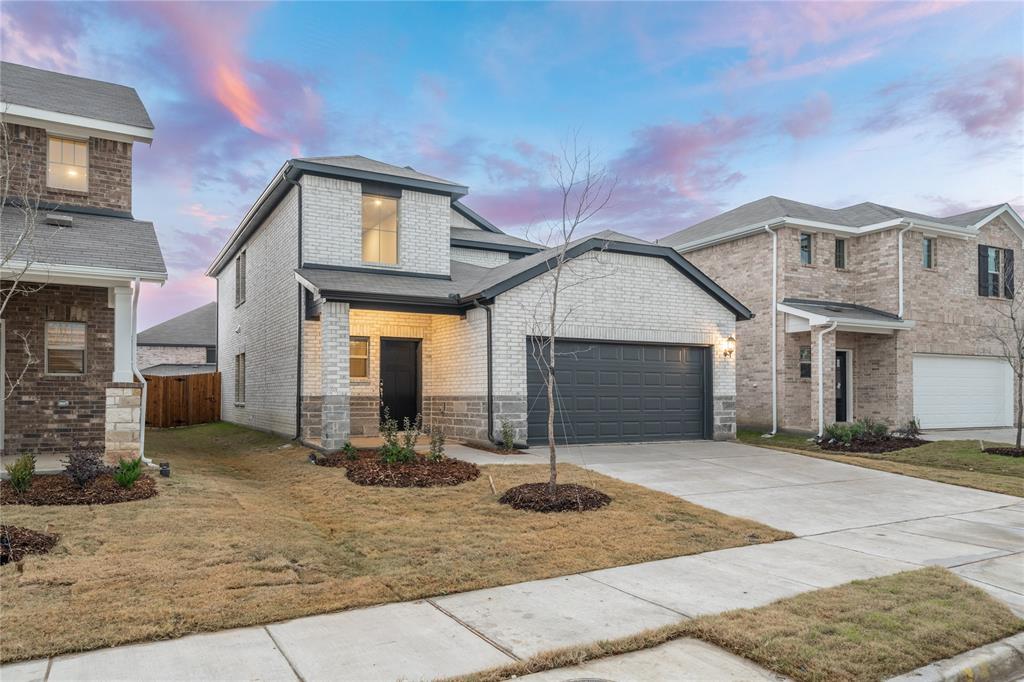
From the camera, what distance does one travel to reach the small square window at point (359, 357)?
51.1 ft

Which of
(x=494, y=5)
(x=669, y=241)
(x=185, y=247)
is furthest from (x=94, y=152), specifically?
(x=669, y=241)

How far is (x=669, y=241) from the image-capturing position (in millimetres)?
24578

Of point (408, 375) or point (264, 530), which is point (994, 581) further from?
point (408, 375)

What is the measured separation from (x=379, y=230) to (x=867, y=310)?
607 inches

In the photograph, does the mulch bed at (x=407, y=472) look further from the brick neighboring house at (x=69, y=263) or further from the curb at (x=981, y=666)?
the curb at (x=981, y=666)

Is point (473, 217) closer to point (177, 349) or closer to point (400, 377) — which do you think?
point (400, 377)

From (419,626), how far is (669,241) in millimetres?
21961

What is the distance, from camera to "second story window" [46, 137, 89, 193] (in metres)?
12.9

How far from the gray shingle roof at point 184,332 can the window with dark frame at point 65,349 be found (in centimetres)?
1987

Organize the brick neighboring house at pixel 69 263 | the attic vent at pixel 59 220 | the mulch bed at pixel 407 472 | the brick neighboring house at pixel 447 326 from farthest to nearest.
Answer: the brick neighboring house at pixel 447 326, the attic vent at pixel 59 220, the brick neighboring house at pixel 69 263, the mulch bed at pixel 407 472

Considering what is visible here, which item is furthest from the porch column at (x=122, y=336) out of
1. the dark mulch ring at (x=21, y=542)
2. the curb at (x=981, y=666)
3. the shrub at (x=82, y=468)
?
the curb at (x=981, y=666)

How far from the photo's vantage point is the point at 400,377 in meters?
16.2

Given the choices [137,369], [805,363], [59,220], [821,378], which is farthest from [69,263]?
[805,363]

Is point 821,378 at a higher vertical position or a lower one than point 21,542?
higher
